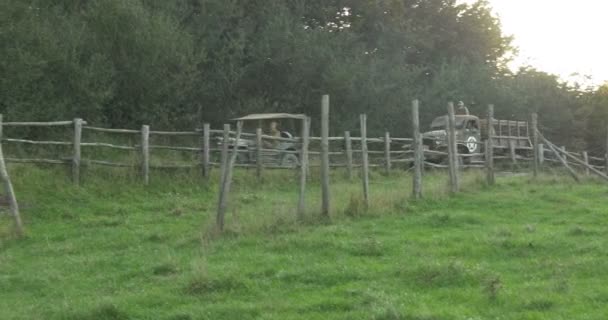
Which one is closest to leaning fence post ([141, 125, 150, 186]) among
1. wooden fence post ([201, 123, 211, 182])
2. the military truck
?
wooden fence post ([201, 123, 211, 182])

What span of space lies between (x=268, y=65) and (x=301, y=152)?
18228mm

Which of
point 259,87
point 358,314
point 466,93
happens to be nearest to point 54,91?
point 259,87

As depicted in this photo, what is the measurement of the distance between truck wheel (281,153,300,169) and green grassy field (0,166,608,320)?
5.57m

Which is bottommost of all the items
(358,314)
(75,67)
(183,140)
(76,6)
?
(358,314)

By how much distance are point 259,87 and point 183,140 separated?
7905 mm

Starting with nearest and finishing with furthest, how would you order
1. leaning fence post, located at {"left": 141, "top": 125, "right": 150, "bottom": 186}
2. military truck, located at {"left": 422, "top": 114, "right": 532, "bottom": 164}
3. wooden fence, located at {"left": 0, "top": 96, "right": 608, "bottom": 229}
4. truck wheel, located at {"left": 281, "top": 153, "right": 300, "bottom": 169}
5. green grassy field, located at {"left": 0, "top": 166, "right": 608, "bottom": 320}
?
green grassy field, located at {"left": 0, "top": 166, "right": 608, "bottom": 320} → wooden fence, located at {"left": 0, "top": 96, "right": 608, "bottom": 229} → leaning fence post, located at {"left": 141, "top": 125, "right": 150, "bottom": 186} → truck wheel, located at {"left": 281, "top": 153, "right": 300, "bottom": 169} → military truck, located at {"left": 422, "top": 114, "right": 532, "bottom": 164}

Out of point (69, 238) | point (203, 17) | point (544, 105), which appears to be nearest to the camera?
point (69, 238)

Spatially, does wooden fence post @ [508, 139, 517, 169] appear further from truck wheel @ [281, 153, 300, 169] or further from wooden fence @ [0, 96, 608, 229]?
truck wheel @ [281, 153, 300, 169]

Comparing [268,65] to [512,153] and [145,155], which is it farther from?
[145,155]

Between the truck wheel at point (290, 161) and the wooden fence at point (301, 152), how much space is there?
3cm

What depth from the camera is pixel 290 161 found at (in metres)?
21.9

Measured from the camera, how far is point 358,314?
275 inches

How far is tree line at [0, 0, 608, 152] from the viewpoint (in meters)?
21.8

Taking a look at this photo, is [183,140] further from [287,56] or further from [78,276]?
[78,276]
